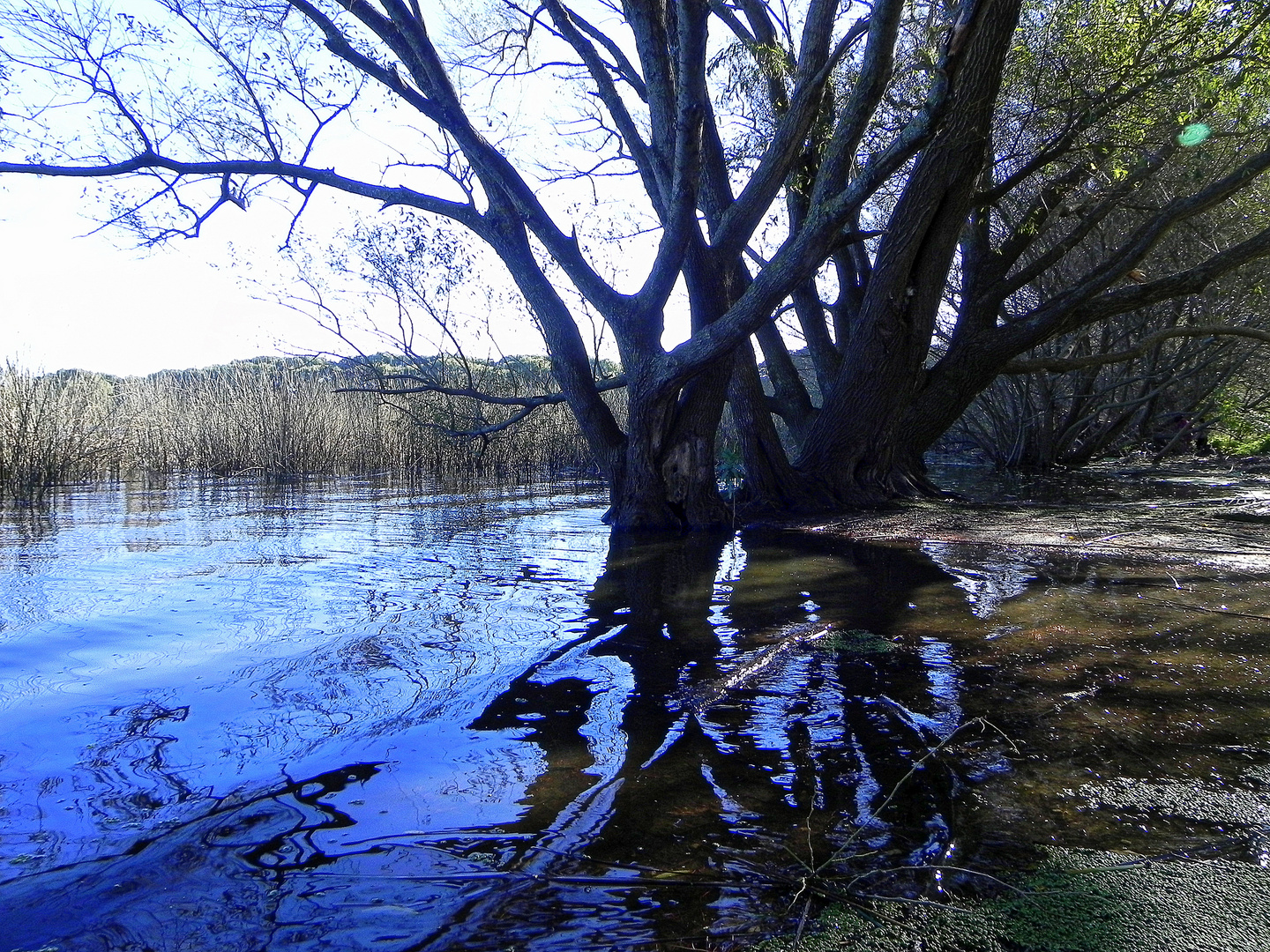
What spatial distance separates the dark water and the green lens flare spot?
16.9 ft

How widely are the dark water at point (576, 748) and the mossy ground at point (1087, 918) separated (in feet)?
0.37

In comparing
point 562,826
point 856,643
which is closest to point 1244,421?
point 856,643

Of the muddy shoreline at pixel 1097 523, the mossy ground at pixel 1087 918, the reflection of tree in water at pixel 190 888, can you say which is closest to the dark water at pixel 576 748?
the reflection of tree in water at pixel 190 888

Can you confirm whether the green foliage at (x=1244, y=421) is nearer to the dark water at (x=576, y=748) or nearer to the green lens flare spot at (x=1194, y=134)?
the green lens flare spot at (x=1194, y=134)

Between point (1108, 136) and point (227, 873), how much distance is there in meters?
9.18

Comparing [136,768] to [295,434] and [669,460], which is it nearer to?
[669,460]

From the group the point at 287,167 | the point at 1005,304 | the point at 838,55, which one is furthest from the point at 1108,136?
the point at 287,167

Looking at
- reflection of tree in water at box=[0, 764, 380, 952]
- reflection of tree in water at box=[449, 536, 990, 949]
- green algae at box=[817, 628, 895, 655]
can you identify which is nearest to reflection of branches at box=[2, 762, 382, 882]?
reflection of tree in water at box=[0, 764, 380, 952]

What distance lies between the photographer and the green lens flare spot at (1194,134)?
337 inches

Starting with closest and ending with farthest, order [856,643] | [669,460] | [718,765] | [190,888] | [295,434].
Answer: [190,888]
[718,765]
[856,643]
[669,460]
[295,434]

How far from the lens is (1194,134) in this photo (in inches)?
348

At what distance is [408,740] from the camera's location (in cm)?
291

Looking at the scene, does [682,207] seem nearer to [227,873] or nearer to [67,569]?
[67,569]

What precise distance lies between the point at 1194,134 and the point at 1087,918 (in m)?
9.22
